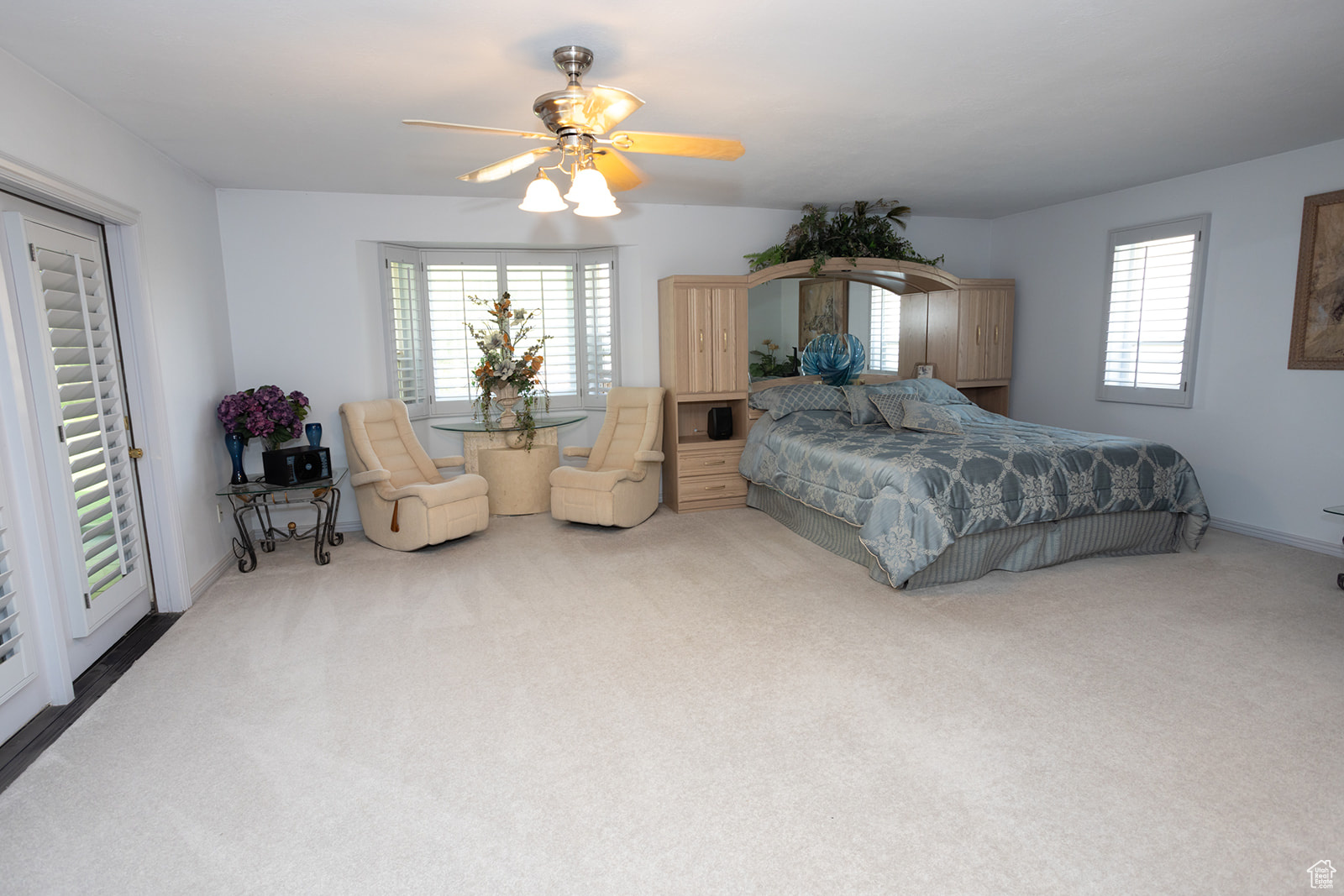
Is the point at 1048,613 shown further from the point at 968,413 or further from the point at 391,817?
the point at 391,817

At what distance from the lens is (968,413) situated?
18.1ft

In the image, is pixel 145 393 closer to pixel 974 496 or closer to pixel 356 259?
pixel 356 259

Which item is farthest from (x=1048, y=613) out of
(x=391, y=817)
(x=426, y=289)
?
(x=426, y=289)

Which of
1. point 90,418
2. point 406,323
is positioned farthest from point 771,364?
point 90,418

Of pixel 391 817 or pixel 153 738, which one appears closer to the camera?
pixel 391 817

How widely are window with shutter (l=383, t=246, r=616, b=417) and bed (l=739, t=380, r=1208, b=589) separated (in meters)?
1.94

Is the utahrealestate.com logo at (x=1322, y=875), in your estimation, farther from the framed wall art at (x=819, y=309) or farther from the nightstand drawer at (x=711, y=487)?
the framed wall art at (x=819, y=309)

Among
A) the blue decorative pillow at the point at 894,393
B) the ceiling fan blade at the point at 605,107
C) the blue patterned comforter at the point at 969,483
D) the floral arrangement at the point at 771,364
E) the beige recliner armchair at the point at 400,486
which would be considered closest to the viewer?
the ceiling fan blade at the point at 605,107

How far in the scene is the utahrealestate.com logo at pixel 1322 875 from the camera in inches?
69.6

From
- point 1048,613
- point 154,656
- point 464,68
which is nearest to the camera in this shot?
point 464,68

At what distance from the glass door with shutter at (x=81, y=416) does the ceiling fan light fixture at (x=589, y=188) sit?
2120 mm

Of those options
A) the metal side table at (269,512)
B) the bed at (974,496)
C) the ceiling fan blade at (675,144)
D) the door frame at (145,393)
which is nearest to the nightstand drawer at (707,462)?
the bed at (974,496)

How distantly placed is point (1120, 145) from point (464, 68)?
11.9 feet

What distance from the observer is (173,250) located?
3979 millimetres
